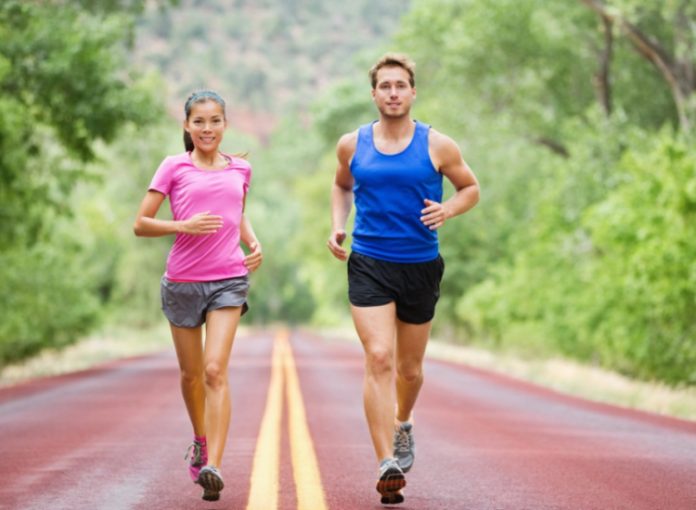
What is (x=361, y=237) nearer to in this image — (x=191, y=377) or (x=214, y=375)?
(x=214, y=375)

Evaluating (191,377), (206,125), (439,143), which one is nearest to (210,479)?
(191,377)

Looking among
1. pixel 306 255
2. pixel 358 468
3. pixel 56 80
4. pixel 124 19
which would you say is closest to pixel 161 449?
pixel 358 468

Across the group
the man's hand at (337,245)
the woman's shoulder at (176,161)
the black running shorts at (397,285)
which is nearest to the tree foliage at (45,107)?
the woman's shoulder at (176,161)

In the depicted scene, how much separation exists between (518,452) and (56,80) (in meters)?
13.2

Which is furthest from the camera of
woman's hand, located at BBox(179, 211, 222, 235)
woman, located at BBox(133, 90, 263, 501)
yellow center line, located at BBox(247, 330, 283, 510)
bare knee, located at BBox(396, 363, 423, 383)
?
bare knee, located at BBox(396, 363, 423, 383)

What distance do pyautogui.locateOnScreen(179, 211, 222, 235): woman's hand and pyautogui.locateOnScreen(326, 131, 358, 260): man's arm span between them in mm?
627

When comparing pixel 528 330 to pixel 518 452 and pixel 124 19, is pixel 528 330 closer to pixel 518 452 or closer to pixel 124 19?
pixel 124 19

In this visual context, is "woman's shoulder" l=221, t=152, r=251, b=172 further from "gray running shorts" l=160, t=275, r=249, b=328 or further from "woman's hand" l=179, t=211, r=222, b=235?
"gray running shorts" l=160, t=275, r=249, b=328

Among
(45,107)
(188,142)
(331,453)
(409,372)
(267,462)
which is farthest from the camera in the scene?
(45,107)

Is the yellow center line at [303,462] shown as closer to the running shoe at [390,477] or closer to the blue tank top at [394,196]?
the running shoe at [390,477]

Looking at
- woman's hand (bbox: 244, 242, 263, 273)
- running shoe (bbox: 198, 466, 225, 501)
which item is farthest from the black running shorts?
running shoe (bbox: 198, 466, 225, 501)

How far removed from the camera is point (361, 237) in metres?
6.53

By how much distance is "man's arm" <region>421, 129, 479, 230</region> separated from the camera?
635 centimetres

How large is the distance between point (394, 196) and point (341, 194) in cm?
57
